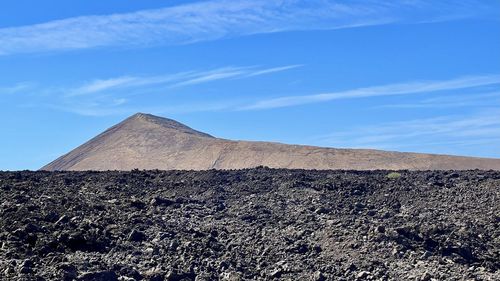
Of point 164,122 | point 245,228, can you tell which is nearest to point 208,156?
point 164,122

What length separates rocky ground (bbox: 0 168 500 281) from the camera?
1630 centimetres

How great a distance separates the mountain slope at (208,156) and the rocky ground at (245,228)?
3567 cm

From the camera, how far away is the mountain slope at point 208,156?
60.6m

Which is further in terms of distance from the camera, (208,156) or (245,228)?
(208,156)

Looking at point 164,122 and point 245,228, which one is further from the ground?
point 164,122

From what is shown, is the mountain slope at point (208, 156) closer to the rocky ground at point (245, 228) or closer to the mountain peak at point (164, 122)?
the mountain peak at point (164, 122)

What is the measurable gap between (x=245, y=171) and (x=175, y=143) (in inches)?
1801

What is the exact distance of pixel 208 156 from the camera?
216 feet

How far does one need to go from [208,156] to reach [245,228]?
46831 mm

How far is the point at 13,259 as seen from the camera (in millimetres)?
15430

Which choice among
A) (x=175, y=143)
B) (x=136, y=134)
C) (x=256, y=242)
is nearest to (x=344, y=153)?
(x=175, y=143)

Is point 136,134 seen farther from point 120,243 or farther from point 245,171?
point 120,243

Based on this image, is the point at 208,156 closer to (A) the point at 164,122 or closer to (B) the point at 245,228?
(A) the point at 164,122

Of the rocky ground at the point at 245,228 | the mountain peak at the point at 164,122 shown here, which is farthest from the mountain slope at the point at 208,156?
the rocky ground at the point at 245,228
